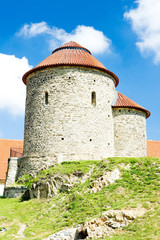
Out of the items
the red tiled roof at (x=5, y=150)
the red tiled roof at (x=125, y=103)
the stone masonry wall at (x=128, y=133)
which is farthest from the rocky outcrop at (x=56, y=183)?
the red tiled roof at (x=5, y=150)

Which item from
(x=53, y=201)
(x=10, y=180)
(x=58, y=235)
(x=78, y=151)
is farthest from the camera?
(x=10, y=180)

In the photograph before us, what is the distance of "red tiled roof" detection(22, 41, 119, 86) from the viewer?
20.7m

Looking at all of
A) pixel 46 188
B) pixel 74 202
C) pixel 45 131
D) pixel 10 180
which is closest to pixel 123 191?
pixel 74 202

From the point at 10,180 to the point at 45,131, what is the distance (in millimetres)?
4887

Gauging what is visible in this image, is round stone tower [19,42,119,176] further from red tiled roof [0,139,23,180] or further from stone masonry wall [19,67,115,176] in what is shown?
red tiled roof [0,139,23,180]

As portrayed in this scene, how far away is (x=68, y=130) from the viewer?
1953cm

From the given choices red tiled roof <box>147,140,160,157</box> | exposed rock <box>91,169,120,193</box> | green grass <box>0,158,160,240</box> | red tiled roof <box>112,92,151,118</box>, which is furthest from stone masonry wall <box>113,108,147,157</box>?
red tiled roof <box>147,140,160,157</box>

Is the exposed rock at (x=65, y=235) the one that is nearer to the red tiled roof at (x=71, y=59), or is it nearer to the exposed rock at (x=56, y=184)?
the exposed rock at (x=56, y=184)

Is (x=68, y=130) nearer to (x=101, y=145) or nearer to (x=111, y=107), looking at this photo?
(x=101, y=145)

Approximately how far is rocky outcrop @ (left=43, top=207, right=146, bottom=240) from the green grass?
290 millimetres

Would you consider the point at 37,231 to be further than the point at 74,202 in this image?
No

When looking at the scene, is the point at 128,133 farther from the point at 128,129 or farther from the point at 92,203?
the point at 92,203

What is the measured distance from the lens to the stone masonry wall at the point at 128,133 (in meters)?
21.7

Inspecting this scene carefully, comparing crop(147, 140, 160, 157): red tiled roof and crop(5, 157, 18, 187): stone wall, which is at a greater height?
crop(147, 140, 160, 157): red tiled roof
